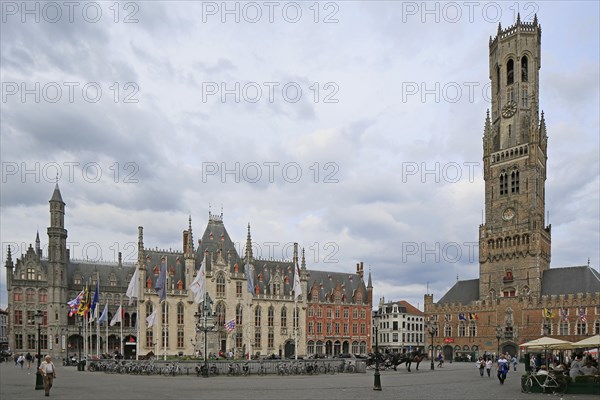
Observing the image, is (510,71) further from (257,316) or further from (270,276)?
(257,316)

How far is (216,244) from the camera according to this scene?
74.5m

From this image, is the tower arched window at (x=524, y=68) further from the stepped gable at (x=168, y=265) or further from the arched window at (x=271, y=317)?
the stepped gable at (x=168, y=265)

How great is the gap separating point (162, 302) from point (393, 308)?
63.5 metres

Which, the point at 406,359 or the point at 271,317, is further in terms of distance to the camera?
the point at 271,317

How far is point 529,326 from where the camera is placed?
7700 cm

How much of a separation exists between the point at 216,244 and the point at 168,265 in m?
6.68

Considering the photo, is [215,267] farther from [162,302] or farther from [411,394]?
[411,394]

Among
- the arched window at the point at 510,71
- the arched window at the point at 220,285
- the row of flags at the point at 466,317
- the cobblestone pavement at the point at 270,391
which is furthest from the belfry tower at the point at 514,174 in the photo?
the cobblestone pavement at the point at 270,391

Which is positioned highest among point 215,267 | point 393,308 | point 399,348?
point 215,267

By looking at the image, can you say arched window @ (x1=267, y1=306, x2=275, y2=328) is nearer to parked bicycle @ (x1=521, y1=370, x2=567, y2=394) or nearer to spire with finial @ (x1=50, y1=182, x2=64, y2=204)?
spire with finial @ (x1=50, y1=182, x2=64, y2=204)

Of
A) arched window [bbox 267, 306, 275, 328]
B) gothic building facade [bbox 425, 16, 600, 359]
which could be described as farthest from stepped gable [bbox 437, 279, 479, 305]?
arched window [bbox 267, 306, 275, 328]

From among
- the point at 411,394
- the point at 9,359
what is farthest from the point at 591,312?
the point at 9,359

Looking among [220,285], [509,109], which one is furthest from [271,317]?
[509,109]

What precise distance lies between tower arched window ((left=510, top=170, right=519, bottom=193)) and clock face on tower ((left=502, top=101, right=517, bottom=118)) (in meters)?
9.20
